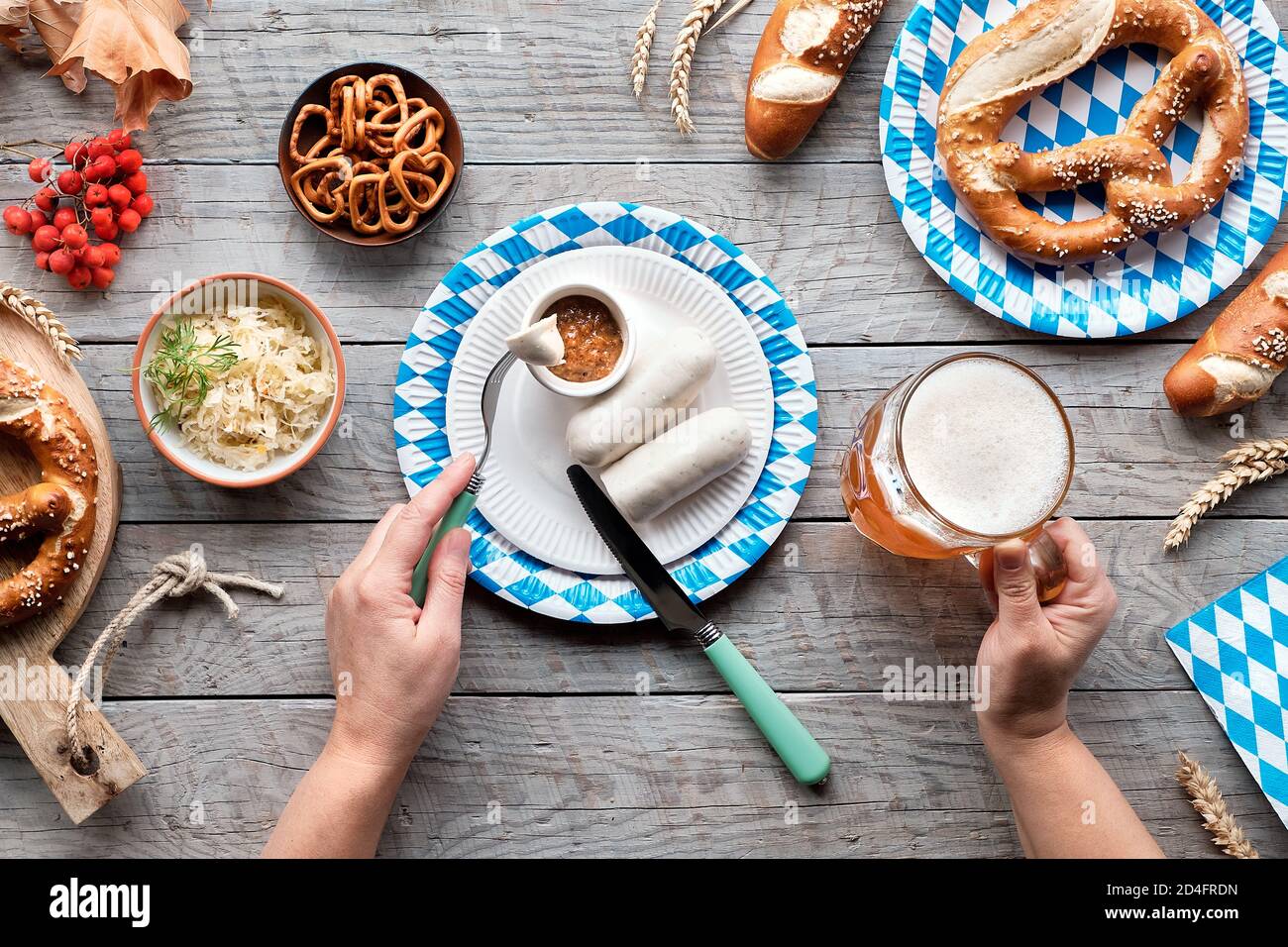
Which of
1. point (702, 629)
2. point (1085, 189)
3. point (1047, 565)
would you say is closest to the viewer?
point (1047, 565)

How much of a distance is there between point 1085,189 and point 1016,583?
2.51ft

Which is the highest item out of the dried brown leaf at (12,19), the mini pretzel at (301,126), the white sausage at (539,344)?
the dried brown leaf at (12,19)

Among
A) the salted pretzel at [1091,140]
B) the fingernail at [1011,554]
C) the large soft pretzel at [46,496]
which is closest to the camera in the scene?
the fingernail at [1011,554]

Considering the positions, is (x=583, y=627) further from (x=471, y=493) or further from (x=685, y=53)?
(x=685, y=53)

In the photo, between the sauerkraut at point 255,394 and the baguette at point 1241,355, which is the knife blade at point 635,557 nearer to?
the sauerkraut at point 255,394

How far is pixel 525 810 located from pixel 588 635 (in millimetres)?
325

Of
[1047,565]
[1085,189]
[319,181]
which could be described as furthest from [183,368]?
[1085,189]

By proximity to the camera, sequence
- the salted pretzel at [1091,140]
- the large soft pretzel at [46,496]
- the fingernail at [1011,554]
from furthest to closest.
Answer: the salted pretzel at [1091,140]
the large soft pretzel at [46,496]
the fingernail at [1011,554]

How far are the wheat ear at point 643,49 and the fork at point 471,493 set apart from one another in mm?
544

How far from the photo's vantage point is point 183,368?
1.48 meters

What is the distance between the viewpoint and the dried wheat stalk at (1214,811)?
1.58m

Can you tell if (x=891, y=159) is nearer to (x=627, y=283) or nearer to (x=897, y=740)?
(x=627, y=283)

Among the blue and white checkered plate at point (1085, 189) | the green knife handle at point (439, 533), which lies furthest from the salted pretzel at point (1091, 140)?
the green knife handle at point (439, 533)

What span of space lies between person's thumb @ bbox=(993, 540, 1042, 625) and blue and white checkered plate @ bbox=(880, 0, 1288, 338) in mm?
487
